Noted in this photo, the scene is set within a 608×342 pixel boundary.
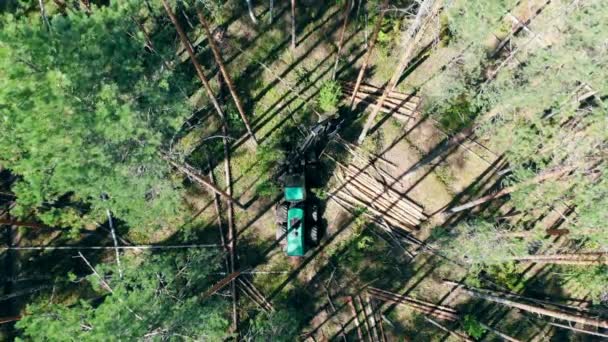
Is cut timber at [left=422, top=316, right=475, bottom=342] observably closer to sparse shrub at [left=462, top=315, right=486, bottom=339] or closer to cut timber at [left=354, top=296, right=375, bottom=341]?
sparse shrub at [left=462, top=315, right=486, bottom=339]

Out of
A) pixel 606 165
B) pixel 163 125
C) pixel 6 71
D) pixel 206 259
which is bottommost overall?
pixel 606 165

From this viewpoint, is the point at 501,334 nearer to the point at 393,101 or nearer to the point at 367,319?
the point at 367,319

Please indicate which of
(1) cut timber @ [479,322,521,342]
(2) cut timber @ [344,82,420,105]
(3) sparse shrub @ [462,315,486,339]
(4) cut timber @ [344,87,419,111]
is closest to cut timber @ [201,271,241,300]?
(4) cut timber @ [344,87,419,111]

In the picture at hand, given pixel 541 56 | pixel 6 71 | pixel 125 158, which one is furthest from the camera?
pixel 541 56

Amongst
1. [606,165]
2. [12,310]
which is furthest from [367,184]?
[12,310]

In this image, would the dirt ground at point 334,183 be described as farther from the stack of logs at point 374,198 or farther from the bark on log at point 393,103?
the bark on log at point 393,103

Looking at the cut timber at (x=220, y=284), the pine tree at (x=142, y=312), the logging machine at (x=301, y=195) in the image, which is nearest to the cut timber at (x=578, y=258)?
the logging machine at (x=301, y=195)

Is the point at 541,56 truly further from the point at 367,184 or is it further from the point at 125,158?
the point at 125,158
